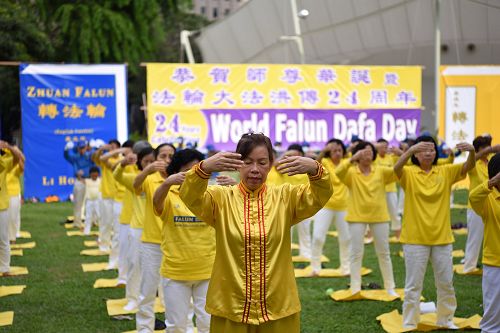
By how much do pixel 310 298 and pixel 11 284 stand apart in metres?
4.28

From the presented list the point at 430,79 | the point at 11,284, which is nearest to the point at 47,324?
the point at 11,284

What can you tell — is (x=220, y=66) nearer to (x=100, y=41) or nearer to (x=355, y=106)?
(x=355, y=106)

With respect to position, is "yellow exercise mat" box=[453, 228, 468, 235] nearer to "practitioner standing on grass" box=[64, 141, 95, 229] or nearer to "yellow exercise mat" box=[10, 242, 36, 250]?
"practitioner standing on grass" box=[64, 141, 95, 229]

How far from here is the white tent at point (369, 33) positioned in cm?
1506

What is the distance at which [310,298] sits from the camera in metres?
8.49

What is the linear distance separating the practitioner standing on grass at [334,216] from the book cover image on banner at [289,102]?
20.1 feet

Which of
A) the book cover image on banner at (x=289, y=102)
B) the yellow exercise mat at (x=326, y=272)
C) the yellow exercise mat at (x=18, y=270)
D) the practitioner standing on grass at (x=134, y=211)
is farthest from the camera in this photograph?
the book cover image on banner at (x=289, y=102)

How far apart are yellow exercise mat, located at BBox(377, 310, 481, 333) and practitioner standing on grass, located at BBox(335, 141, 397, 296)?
99 centimetres

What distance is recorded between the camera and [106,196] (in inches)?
450

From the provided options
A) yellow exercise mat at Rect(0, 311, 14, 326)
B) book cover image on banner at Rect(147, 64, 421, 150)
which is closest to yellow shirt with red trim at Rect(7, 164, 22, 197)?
yellow exercise mat at Rect(0, 311, 14, 326)

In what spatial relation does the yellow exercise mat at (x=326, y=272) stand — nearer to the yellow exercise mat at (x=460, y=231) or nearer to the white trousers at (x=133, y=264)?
the white trousers at (x=133, y=264)

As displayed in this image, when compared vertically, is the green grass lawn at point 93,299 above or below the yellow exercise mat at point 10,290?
below

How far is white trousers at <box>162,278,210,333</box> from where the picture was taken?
534cm

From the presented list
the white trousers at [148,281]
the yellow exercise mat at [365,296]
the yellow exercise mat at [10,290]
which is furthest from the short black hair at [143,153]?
the yellow exercise mat at [10,290]
